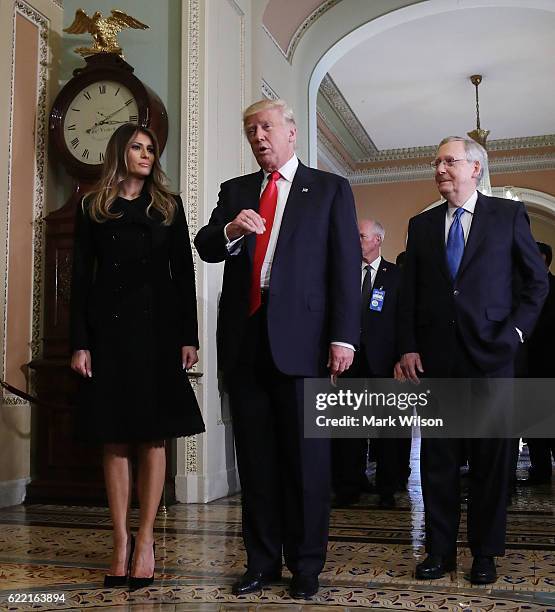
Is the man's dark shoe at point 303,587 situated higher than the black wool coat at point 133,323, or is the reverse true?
the black wool coat at point 133,323

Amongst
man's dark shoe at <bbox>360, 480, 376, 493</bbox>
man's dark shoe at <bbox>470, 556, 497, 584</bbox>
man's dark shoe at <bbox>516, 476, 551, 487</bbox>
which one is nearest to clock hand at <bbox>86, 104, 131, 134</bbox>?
man's dark shoe at <bbox>360, 480, 376, 493</bbox>

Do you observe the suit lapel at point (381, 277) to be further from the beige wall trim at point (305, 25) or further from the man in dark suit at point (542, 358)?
the beige wall trim at point (305, 25)

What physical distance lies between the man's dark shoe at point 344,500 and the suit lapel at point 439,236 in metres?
1.98

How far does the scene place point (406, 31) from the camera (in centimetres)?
795

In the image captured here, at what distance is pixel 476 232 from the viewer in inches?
102

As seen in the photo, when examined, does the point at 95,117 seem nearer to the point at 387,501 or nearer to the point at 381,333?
the point at 381,333

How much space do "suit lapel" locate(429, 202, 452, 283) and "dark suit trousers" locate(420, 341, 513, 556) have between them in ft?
0.91

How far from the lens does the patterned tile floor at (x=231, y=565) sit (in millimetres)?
2260

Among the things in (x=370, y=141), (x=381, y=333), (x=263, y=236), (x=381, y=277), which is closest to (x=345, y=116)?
(x=370, y=141)

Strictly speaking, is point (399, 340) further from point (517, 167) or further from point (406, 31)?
point (517, 167)

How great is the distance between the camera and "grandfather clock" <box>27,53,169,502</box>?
169 inches

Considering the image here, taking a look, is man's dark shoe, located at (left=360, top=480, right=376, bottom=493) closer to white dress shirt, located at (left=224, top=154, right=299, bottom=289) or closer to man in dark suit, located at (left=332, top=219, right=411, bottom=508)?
man in dark suit, located at (left=332, top=219, right=411, bottom=508)

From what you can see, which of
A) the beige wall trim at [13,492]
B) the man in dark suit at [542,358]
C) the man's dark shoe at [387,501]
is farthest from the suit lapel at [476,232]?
the beige wall trim at [13,492]

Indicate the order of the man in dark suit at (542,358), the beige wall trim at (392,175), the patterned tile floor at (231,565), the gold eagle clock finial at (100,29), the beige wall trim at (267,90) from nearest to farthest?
the patterned tile floor at (231,565)
the gold eagle clock finial at (100,29)
the man in dark suit at (542,358)
the beige wall trim at (267,90)
the beige wall trim at (392,175)
